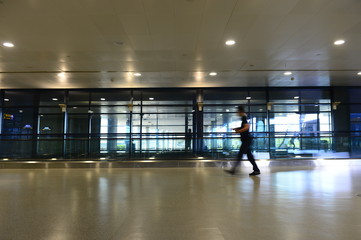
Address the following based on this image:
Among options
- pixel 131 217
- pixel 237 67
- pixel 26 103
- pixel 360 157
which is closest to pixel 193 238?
pixel 131 217

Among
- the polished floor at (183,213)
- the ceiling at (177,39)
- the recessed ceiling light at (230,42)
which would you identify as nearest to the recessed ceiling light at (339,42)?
the ceiling at (177,39)

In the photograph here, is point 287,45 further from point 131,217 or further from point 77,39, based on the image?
point 131,217

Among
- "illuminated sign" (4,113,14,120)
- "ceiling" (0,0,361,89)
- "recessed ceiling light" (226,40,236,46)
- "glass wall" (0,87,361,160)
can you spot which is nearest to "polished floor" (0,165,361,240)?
"ceiling" (0,0,361,89)

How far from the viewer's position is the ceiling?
4.33 meters

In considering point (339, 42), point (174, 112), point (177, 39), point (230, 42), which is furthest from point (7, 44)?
point (339, 42)

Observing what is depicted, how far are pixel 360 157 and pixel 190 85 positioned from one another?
23.7 feet

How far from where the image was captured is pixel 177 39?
5707 mm

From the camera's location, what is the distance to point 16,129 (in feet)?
39.0

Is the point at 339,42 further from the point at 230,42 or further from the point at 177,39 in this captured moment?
the point at 177,39

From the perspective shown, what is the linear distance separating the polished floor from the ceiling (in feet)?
10.5

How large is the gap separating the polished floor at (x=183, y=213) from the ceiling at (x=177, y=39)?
3.21 m

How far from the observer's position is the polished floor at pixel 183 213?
91.4 inches

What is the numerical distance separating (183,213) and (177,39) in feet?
13.4

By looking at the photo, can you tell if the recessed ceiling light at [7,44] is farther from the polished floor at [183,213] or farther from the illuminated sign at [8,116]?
the illuminated sign at [8,116]
